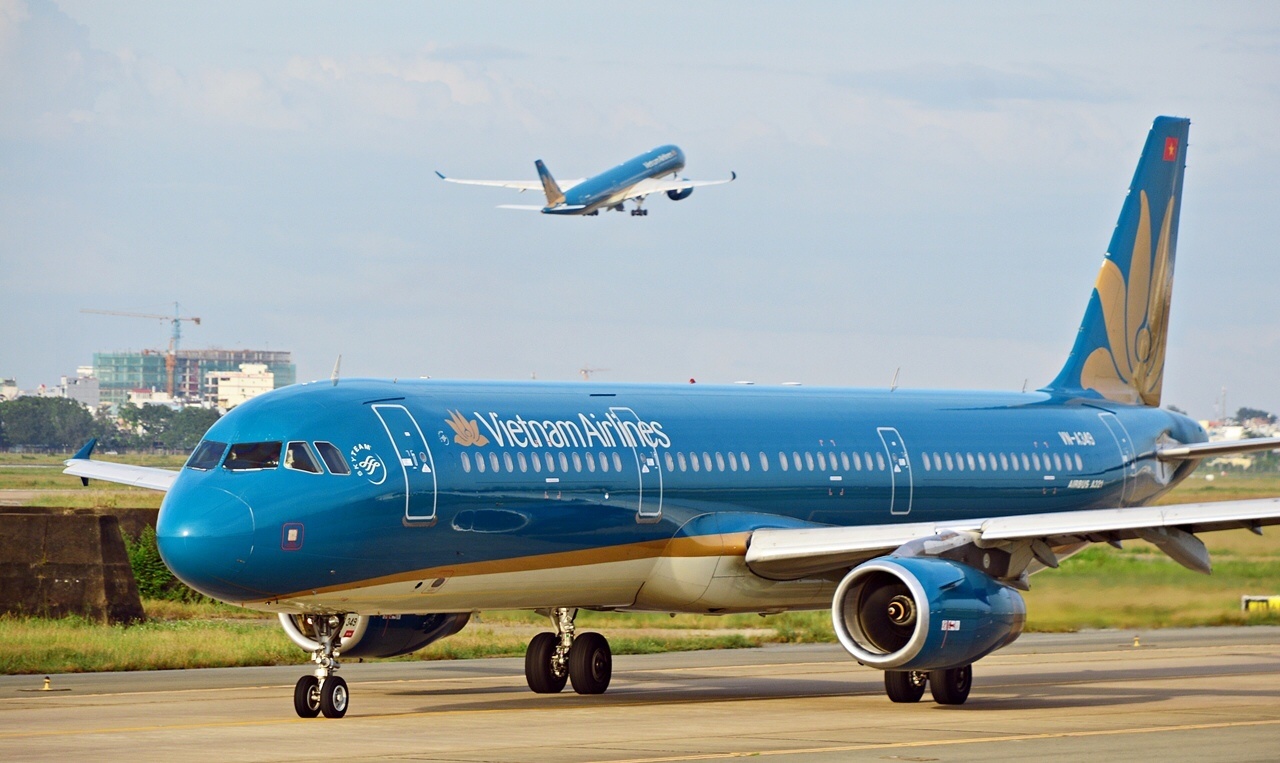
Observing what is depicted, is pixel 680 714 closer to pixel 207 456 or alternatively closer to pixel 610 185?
pixel 207 456

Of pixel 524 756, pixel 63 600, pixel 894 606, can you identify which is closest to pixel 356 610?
pixel 524 756

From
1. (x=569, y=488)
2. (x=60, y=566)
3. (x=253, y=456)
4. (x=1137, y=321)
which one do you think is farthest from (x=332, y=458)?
(x=1137, y=321)

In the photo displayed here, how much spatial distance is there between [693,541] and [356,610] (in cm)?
511

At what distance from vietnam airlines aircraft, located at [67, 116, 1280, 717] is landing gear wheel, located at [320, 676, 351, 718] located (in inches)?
1.4

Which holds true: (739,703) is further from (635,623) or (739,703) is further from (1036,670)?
(635,623)

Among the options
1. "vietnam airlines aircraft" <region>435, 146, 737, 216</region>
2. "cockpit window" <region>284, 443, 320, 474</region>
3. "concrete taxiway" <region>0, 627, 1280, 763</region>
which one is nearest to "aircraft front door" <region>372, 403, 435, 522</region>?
"cockpit window" <region>284, 443, 320, 474</region>

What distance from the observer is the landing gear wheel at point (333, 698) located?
910 inches

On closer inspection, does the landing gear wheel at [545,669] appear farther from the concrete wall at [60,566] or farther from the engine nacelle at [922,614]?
the concrete wall at [60,566]

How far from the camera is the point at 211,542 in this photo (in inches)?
845

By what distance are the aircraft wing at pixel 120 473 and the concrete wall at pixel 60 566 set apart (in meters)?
5.26

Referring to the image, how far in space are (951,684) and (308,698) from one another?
27.0ft

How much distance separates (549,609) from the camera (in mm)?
26328

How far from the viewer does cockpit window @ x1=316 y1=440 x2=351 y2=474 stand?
2248 cm

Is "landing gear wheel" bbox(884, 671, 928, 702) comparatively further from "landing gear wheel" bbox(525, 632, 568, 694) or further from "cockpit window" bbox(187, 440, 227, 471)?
"cockpit window" bbox(187, 440, 227, 471)
